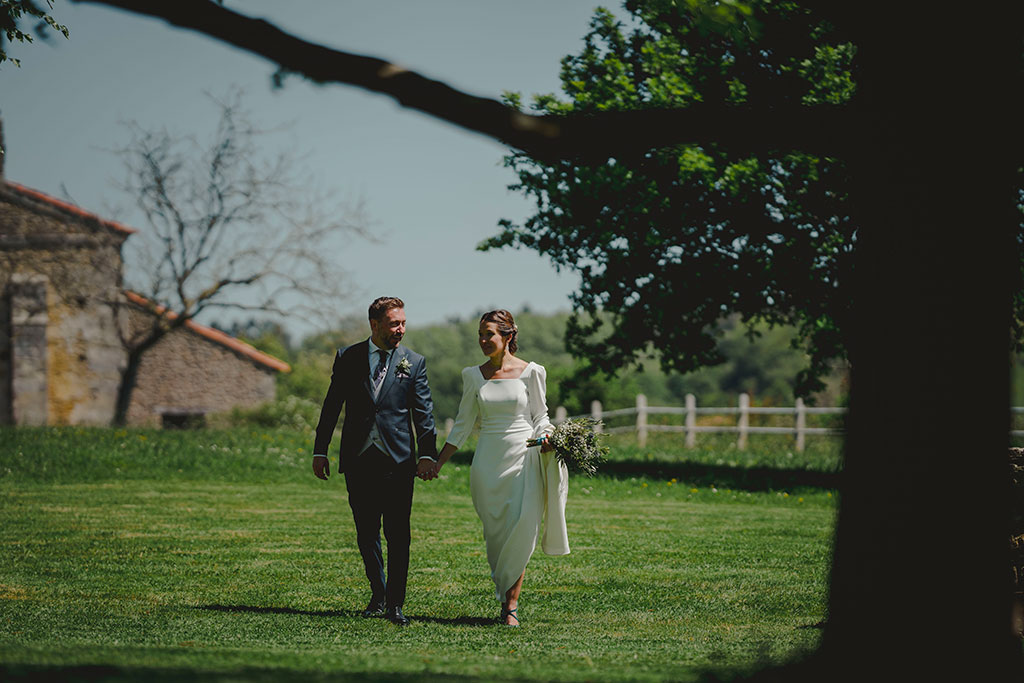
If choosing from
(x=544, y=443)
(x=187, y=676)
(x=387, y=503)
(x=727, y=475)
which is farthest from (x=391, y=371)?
(x=727, y=475)

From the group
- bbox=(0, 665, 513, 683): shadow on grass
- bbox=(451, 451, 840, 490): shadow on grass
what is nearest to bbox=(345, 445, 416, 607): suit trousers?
bbox=(0, 665, 513, 683): shadow on grass

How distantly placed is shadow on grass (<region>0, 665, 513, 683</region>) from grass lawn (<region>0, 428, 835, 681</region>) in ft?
0.08

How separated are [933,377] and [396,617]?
4377 millimetres

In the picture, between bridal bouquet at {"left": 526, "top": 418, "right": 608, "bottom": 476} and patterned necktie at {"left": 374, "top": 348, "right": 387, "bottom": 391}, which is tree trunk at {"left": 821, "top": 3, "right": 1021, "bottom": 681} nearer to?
bridal bouquet at {"left": 526, "top": 418, "right": 608, "bottom": 476}

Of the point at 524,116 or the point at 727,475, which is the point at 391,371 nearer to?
the point at 524,116

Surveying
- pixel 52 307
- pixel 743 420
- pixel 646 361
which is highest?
pixel 646 361

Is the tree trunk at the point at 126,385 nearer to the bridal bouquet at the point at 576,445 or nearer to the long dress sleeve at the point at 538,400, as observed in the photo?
Result: the long dress sleeve at the point at 538,400

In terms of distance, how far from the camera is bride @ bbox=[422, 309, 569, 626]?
7.36 metres

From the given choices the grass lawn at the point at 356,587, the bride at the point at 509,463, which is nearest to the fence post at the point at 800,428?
the grass lawn at the point at 356,587

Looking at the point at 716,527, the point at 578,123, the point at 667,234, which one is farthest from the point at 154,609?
the point at 667,234

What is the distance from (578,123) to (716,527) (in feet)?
33.1

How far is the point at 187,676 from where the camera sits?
389 centimetres

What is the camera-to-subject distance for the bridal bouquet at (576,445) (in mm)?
7355

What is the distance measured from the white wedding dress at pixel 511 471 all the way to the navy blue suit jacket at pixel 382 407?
11.7 inches
